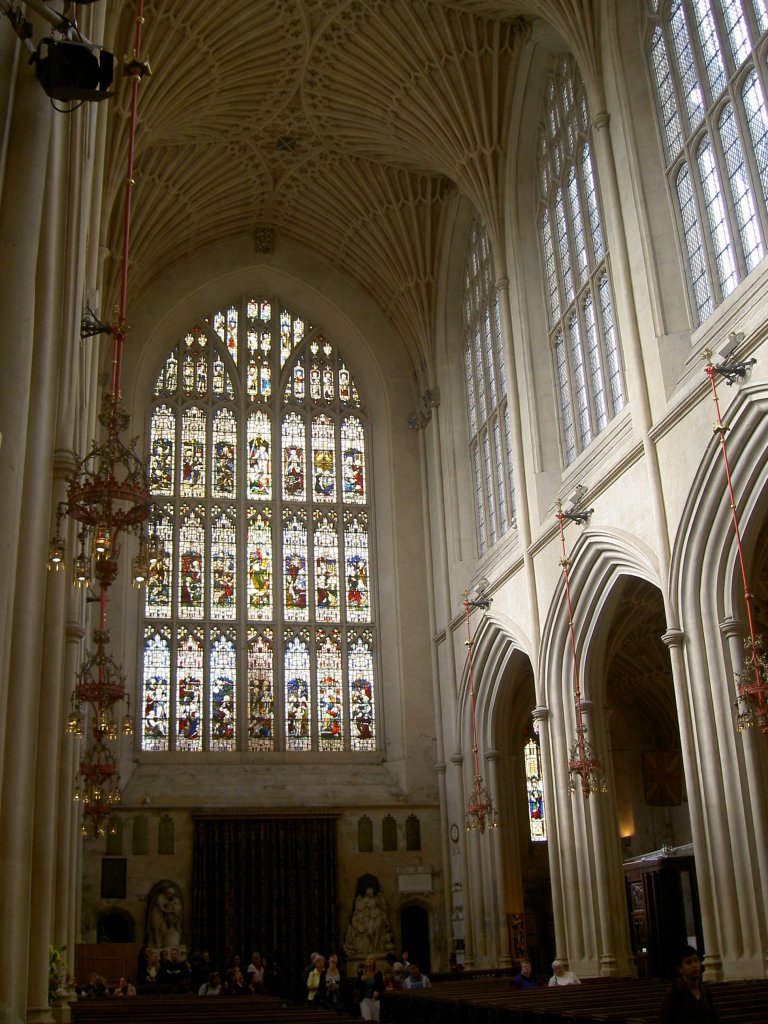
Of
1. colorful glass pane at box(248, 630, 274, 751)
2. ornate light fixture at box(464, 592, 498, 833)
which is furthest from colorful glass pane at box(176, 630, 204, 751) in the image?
ornate light fixture at box(464, 592, 498, 833)

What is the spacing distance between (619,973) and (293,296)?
17.8 metres

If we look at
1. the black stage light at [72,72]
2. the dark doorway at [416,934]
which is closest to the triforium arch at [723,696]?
the black stage light at [72,72]

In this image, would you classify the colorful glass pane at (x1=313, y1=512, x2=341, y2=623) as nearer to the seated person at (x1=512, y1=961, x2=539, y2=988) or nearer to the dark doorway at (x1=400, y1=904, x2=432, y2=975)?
the dark doorway at (x1=400, y1=904, x2=432, y2=975)

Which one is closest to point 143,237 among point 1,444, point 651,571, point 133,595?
point 133,595

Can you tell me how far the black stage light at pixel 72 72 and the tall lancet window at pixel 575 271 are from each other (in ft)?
37.9

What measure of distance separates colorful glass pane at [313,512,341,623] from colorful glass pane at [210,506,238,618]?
1902mm

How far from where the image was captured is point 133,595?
24.2 meters

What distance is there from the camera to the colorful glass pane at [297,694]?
80.5 feet

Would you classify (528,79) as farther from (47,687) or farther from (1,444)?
(1,444)

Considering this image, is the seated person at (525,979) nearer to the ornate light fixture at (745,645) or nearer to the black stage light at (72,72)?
the ornate light fixture at (745,645)

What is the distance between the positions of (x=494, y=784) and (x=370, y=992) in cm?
610

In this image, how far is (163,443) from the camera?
2634cm

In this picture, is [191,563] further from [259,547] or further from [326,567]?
[326,567]

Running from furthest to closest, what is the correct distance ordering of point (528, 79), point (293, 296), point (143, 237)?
point (293, 296) < point (143, 237) < point (528, 79)
